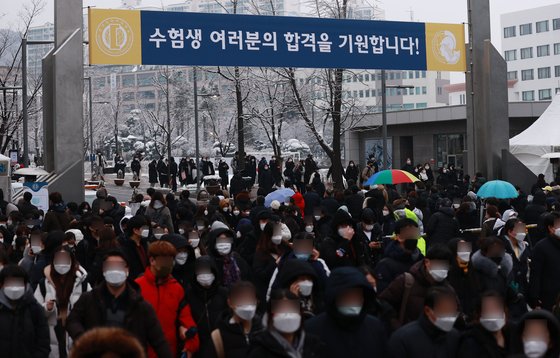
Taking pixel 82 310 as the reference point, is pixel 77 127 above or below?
above

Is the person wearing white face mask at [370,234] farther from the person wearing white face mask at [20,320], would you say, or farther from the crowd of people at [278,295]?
the person wearing white face mask at [20,320]

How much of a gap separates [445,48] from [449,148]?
19.5 metres

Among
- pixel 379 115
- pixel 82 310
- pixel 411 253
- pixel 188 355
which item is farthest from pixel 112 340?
pixel 379 115

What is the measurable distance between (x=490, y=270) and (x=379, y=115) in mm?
39657

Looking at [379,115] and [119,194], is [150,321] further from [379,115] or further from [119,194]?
[379,115]

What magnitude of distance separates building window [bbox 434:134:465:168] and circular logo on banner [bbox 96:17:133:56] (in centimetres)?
2468

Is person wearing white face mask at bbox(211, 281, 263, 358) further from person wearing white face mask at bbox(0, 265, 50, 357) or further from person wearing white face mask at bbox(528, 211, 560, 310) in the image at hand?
person wearing white face mask at bbox(528, 211, 560, 310)

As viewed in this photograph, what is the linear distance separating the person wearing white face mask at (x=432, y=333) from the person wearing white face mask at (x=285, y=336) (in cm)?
50

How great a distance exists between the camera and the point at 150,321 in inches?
249

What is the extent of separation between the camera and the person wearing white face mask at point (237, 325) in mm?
5734

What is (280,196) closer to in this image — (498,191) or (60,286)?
(498,191)

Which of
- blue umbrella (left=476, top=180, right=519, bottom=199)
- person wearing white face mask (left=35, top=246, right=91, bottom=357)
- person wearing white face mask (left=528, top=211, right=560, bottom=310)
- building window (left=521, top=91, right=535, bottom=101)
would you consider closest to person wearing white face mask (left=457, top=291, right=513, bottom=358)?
person wearing white face mask (left=528, top=211, right=560, bottom=310)

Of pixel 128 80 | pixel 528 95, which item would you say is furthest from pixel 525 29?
pixel 128 80

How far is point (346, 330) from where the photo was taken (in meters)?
5.35
